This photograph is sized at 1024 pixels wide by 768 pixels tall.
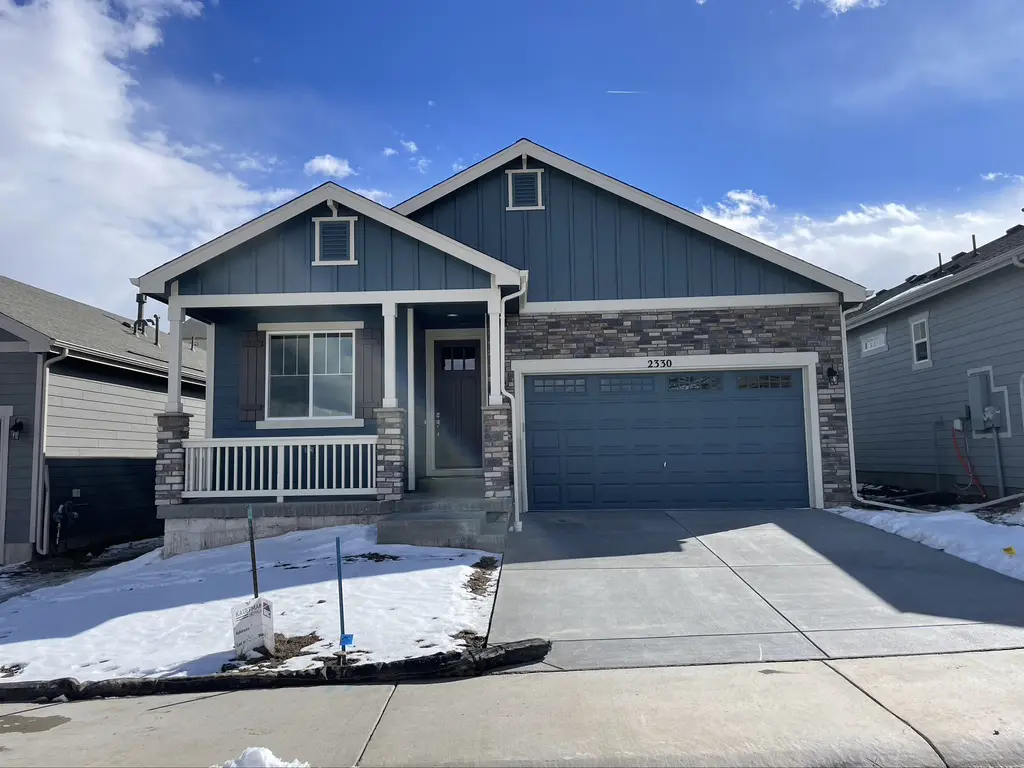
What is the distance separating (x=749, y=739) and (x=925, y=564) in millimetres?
4888

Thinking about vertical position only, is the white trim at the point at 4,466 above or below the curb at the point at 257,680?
above

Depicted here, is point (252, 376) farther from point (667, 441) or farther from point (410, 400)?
point (667, 441)

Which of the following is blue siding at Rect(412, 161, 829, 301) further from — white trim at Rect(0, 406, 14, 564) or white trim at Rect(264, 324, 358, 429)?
white trim at Rect(0, 406, 14, 564)

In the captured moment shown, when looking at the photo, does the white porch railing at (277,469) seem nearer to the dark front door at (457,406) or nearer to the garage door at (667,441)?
the dark front door at (457,406)

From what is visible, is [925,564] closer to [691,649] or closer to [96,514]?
[691,649]

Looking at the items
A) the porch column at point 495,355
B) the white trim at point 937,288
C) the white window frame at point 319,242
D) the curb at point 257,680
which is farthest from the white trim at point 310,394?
the white trim at point 937,288

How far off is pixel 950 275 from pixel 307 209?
10.7 metres

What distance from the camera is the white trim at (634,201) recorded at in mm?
11039

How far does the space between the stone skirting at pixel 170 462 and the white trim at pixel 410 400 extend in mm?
3022

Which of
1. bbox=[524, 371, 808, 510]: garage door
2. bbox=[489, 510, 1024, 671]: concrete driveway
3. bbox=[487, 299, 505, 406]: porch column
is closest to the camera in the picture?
bbox=[489, 510, 1024, 671]: concrete driveway

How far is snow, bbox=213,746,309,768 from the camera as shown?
3471 millimetres

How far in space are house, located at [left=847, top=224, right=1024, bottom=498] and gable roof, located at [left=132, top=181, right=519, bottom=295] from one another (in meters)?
7.80

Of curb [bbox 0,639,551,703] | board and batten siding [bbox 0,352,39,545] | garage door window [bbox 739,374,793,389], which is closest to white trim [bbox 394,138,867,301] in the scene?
garage door window [bbox 739,374,793,389]

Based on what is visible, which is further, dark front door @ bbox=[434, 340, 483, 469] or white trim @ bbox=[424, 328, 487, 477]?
dark front door @ bbox=[434, 340, 483, 469]
